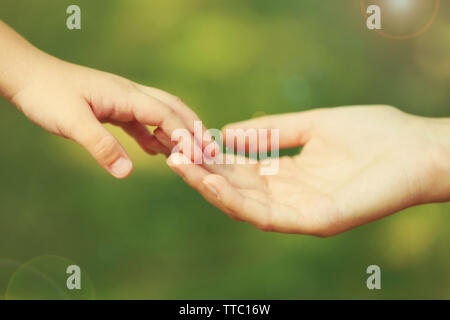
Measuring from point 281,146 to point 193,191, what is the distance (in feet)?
2.24

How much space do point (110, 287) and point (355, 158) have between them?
1.08m

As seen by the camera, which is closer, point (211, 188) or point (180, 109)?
point (211, 188)

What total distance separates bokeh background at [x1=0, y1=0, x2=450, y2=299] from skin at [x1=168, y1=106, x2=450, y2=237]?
0.67 metres

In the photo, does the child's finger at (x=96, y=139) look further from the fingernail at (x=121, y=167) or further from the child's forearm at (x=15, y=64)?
the child's forearm at (x=15, y=64)

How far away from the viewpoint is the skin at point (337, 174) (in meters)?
1.04

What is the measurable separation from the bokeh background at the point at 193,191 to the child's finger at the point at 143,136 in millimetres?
687

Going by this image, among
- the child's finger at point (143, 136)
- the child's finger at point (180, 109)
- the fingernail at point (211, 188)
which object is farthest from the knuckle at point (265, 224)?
the child's finger at point (143, 136)

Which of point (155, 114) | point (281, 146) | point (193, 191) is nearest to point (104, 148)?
point (155, 114)

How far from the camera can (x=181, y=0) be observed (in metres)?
2.15

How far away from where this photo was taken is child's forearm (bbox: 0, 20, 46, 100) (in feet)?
3.44

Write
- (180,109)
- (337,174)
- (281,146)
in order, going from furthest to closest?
(281,146) < (337,174) < (180,109)

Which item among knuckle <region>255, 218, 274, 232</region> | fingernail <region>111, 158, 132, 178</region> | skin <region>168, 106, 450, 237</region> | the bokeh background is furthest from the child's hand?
the bokeh background

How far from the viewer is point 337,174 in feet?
4.00

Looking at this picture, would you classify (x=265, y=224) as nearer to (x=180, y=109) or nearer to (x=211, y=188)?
(x=211, y=188)
